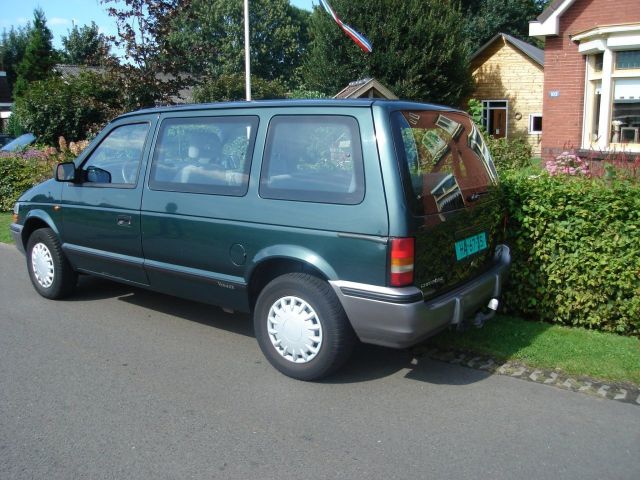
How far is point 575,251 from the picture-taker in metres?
5.17

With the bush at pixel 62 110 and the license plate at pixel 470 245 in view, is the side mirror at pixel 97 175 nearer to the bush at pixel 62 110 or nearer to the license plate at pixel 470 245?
the license plate at pixel 470 245

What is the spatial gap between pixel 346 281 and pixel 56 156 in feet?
32.3

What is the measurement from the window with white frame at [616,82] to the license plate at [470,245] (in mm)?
8187

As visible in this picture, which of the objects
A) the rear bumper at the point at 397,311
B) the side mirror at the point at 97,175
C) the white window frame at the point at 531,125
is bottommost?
the rear bumper at the point at 397,311

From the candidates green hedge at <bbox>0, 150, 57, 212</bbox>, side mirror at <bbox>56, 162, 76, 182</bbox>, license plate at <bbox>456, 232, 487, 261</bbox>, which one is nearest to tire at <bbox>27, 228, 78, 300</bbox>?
side mirror at <bbox>56, 162, 76, 182</bbox>

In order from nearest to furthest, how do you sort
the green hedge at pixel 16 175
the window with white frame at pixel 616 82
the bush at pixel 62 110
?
the window with white frame at pixel 616 82 → the green hedge at pixel 16 175 → the bush at pixel 62 110

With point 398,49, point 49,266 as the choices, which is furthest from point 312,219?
point 398,49

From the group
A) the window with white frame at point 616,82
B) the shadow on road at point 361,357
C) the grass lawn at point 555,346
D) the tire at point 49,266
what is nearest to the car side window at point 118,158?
the tire at point 49,266

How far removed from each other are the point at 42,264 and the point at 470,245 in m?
4.42

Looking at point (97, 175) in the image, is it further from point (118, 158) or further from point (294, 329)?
point (294, 329)

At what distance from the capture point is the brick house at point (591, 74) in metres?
11.9

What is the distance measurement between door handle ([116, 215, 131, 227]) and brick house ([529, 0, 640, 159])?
9377mm

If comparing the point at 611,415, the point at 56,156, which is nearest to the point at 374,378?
the point at 611,415

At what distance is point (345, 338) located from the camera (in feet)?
13.7
